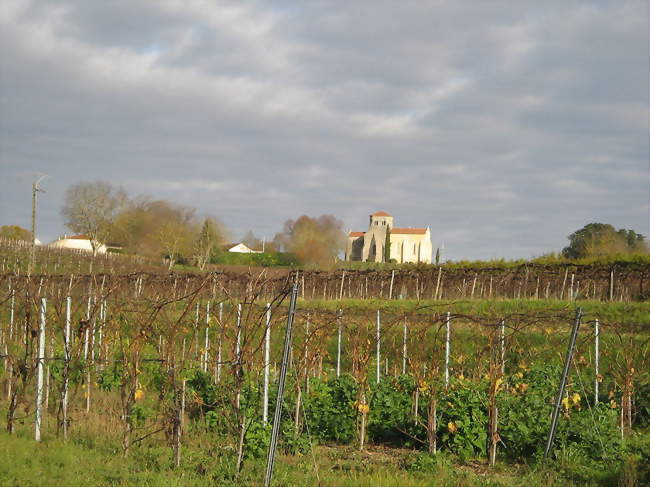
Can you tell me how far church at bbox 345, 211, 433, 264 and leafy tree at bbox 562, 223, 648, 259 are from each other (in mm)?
17914

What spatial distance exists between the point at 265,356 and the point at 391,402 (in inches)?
77.2

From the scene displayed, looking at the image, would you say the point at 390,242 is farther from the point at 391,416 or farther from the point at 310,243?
the point at 391,416

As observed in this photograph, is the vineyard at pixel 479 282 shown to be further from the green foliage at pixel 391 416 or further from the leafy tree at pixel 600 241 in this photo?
the leafy tree at pixel 600 241

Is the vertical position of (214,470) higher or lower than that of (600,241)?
lower

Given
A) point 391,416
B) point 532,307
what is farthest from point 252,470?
point 532,307

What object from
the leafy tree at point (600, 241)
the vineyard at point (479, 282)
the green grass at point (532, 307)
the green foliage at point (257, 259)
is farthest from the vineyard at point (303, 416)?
the leafy tree at point (600, 241)

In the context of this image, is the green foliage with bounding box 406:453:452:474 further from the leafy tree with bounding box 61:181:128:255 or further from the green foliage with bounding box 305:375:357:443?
the leafy tree with bounding box 61:181:128:255

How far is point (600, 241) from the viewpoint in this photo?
1847 inches

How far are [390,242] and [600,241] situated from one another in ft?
79.4

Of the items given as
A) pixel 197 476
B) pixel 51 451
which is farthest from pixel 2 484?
pixel 197 476

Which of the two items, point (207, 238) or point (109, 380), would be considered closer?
point (109, 380)

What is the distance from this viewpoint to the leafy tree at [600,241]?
1822 inches

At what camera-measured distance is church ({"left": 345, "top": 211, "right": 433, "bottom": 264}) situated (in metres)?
66.8

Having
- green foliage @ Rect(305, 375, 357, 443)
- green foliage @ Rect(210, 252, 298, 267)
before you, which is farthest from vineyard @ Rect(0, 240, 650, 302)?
green foliage @ Rect(305, 375, 357, 443)
